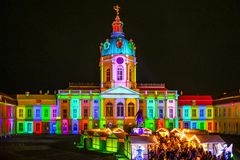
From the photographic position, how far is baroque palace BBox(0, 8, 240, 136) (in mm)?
80812

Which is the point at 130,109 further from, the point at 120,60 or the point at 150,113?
the point at 120,60

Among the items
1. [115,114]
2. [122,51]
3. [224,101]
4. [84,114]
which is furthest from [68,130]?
[224,101]

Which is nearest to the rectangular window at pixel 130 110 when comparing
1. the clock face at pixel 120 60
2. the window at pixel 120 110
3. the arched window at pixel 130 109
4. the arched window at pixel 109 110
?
the arched window at pixel 130 109

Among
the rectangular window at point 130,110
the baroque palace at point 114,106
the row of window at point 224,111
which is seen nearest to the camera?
the row of window at point 224,111

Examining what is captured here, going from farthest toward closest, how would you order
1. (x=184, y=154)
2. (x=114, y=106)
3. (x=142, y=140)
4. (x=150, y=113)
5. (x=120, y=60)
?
(x=150, y=113) → (x=120, y=60) → (x=114, y=106) → (x=142, y=140) → (x=184, y=154)

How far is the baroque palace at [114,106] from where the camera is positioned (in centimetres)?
8081

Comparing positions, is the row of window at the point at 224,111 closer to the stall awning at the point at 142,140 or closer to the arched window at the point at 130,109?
the arched window at the point at 130,109

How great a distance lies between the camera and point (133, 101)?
81500mm

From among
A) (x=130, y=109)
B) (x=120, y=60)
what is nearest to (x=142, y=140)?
(x=130, y=109)

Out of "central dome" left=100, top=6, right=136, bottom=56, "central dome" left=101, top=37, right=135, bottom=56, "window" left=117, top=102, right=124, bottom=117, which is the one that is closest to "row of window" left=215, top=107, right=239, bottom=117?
"window" left=117, top=102, right=124, bottom=117

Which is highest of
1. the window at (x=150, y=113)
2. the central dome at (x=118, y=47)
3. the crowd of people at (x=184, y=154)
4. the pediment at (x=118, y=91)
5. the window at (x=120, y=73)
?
the central dome at (x=118, y=47)

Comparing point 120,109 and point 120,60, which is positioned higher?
point 120,60

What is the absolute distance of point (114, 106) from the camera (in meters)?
80.9

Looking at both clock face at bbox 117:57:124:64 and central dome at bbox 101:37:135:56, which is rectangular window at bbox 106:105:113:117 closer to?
clock face at bbox 117:57:124:64
